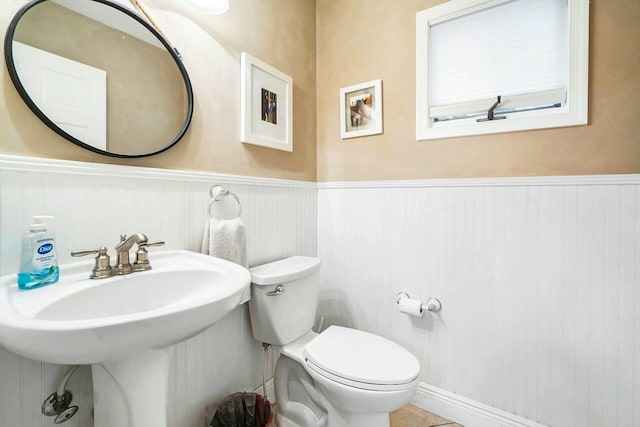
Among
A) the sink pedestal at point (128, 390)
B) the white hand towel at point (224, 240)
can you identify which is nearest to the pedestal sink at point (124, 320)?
the sink pedestal at point (128, 390)

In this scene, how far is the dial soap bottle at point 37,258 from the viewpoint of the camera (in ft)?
2.23

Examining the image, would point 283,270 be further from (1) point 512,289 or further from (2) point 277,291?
(1) point 512,289

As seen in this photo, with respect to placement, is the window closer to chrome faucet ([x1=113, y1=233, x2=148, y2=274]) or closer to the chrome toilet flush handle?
the chrome toilet flush handle

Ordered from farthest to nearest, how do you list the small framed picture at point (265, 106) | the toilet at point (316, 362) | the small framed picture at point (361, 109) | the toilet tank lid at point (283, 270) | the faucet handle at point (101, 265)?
the small framed picture at point (361, 109), the small framed picture at point (265, 106), the toilet tank lid at point (283, 270), the toilet at point (316, 362), the faucet handle at point (101, 265)

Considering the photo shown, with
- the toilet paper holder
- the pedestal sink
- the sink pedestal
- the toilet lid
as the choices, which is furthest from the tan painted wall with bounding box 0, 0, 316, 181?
the toilet paper holder

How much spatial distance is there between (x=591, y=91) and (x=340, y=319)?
1.64 m

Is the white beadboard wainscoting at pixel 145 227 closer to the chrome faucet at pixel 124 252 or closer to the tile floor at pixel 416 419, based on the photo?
the chrome faucet at pixel 124 252

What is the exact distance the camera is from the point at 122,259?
0.84 metres

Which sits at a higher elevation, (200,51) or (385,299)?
(200,51)

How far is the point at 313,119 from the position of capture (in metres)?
1.82

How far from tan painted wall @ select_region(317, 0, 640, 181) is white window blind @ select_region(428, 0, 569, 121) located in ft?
0.37

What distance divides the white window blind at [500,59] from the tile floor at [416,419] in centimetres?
154

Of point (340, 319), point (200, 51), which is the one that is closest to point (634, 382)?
point (340, 319)

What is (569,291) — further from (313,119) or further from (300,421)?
(313,119)
